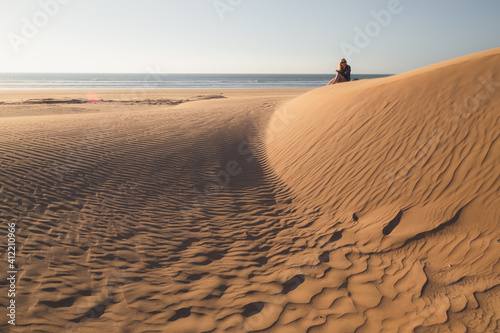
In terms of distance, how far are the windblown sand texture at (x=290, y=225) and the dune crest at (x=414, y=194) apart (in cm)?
2

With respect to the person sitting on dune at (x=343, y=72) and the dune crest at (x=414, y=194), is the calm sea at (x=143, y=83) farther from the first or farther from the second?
the dune crest at (x=414, y=194)

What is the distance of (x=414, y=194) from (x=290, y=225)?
196cm

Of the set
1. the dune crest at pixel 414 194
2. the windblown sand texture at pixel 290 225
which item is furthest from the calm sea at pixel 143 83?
the dune crest at pixel 414 194

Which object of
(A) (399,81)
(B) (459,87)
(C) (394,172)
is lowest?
(C) (394,172)

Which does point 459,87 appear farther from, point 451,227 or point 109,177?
point 109,177

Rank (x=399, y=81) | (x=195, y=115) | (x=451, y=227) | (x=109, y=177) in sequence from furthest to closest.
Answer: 1. (x=195, y=115)
2. (x=399, y=81)
3. (x=109, y=177)
4. (x=451, y=227)

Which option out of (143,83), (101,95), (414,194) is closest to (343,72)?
(414,194)

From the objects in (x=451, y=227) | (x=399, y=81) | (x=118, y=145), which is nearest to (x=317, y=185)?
(x=451, y=227)

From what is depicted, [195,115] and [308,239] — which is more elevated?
[195,115]

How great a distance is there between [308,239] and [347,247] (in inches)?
23.8

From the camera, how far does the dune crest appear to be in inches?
118

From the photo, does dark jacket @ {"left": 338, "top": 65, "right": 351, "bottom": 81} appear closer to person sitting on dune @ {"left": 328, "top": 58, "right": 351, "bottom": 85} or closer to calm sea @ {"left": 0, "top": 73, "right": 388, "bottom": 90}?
person sitting on dune @ {"left": 328, "top": 58, "right": 351, "bottom": 85}

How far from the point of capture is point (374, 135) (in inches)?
244

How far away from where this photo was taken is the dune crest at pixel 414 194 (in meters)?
2.99
